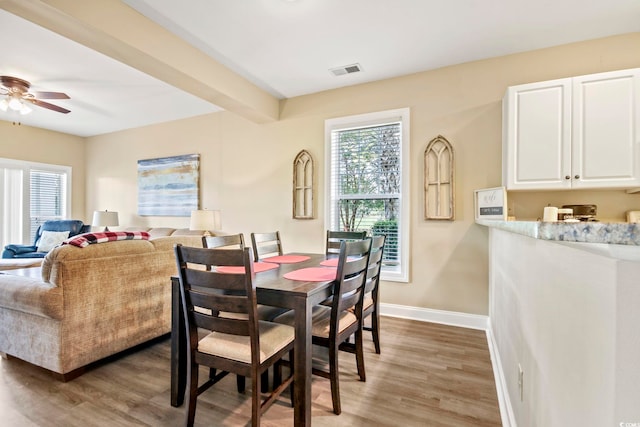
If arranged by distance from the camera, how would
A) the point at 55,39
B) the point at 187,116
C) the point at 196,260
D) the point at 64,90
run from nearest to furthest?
the point at 196,260 < the point at 55,39 < the point at 64,90 < the point at 187,116

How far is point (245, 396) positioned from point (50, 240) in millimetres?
4971

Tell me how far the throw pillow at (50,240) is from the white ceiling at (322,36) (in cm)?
240

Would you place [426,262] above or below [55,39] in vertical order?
below

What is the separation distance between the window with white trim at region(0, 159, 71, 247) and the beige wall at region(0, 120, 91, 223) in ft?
0.41

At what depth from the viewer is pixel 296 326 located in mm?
1498

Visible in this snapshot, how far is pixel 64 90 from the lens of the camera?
12.6 ft

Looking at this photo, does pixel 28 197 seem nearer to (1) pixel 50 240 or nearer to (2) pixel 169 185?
(1) pixel 50 240

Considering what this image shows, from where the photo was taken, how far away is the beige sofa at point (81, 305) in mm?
2000

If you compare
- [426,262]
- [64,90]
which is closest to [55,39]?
[64,90]

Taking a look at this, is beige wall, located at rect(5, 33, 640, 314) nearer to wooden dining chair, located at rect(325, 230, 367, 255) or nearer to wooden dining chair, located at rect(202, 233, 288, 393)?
wooden dining chair, located at rect(325, 230, 367, 255)

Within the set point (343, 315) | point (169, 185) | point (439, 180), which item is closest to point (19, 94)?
point (169, 185)

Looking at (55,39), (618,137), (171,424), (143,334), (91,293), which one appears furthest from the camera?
(55,39)

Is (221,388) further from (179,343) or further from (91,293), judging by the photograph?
(91,293)

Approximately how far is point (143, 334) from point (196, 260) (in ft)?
5.16
